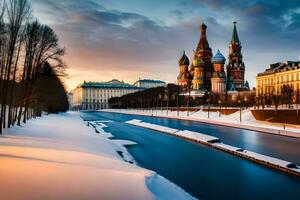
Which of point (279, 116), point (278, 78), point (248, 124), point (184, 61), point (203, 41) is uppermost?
point (203, 41)

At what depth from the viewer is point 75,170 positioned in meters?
15.7

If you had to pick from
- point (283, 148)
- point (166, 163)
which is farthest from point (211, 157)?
point (283, 148)

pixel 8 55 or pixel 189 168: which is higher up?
pixel 8 55

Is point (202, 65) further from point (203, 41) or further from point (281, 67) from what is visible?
point (281, 67)

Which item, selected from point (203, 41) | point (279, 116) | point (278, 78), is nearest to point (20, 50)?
point (279, 116)

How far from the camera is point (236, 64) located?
17225cm

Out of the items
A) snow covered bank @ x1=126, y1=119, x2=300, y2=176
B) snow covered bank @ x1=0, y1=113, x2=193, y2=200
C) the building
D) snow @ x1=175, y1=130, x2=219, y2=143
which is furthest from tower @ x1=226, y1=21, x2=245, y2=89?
snow covered bank @ x1=0, y1=113, x2=193, y2=200

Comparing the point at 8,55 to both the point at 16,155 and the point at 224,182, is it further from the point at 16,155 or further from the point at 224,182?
the point at 224,182

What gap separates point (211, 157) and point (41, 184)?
754 inches

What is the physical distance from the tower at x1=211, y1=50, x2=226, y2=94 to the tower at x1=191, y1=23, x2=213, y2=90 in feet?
28.4

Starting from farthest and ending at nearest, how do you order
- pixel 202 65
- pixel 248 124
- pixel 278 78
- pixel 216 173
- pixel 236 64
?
pixel 202 65, pixel 236 64, pixel 278 78, pixel 248 124, pixel 216 173

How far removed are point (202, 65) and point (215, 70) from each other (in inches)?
338

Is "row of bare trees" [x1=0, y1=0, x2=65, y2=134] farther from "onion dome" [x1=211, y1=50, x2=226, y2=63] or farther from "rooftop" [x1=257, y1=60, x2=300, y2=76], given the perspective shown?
"onion dome" [x1=211, y1=50, x2=226, y2=63]

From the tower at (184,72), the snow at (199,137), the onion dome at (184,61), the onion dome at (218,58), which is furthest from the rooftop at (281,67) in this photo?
the snow at (199,137)
